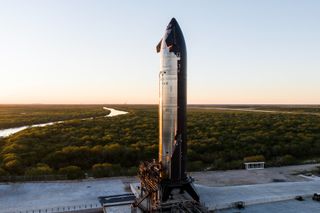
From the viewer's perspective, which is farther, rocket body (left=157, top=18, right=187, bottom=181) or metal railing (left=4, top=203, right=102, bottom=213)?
metal railing (left=4, top=203, right=102, bottom=213)

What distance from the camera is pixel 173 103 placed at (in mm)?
16094

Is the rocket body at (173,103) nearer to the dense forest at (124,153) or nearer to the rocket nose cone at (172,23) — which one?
the rocket nose cone at (172,23)

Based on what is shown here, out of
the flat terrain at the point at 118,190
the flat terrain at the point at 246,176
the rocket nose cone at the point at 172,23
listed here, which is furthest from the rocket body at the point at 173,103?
the flat terrain at the point at 246,176

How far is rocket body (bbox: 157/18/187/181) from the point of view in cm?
1609

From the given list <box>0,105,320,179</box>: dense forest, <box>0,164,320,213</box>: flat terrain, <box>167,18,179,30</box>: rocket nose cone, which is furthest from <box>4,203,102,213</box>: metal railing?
<box>167,18,179,30</box>: rocket nose cone

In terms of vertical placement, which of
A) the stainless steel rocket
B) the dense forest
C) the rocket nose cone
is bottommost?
the dense forest

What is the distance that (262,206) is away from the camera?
19359 mm

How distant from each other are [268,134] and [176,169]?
38902 millimetres

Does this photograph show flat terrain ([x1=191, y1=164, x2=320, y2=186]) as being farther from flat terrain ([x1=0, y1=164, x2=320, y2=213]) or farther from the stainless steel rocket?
the stainless steel rocket

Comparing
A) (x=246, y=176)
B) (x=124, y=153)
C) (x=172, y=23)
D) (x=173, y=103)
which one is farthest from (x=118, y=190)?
(x=124, y=153)

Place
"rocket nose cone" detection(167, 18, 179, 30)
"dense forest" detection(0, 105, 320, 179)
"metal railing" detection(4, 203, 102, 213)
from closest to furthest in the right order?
"rocket nose cone" detection(167, 18, 179, 30), "metal railing" detection(4, 203, 102, 213), "dense forest" detection(0, 105, 320, 179)

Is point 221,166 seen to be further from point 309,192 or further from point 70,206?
point 70,206

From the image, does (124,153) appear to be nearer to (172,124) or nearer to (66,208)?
(66,208)

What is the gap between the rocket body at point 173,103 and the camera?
634 inches
